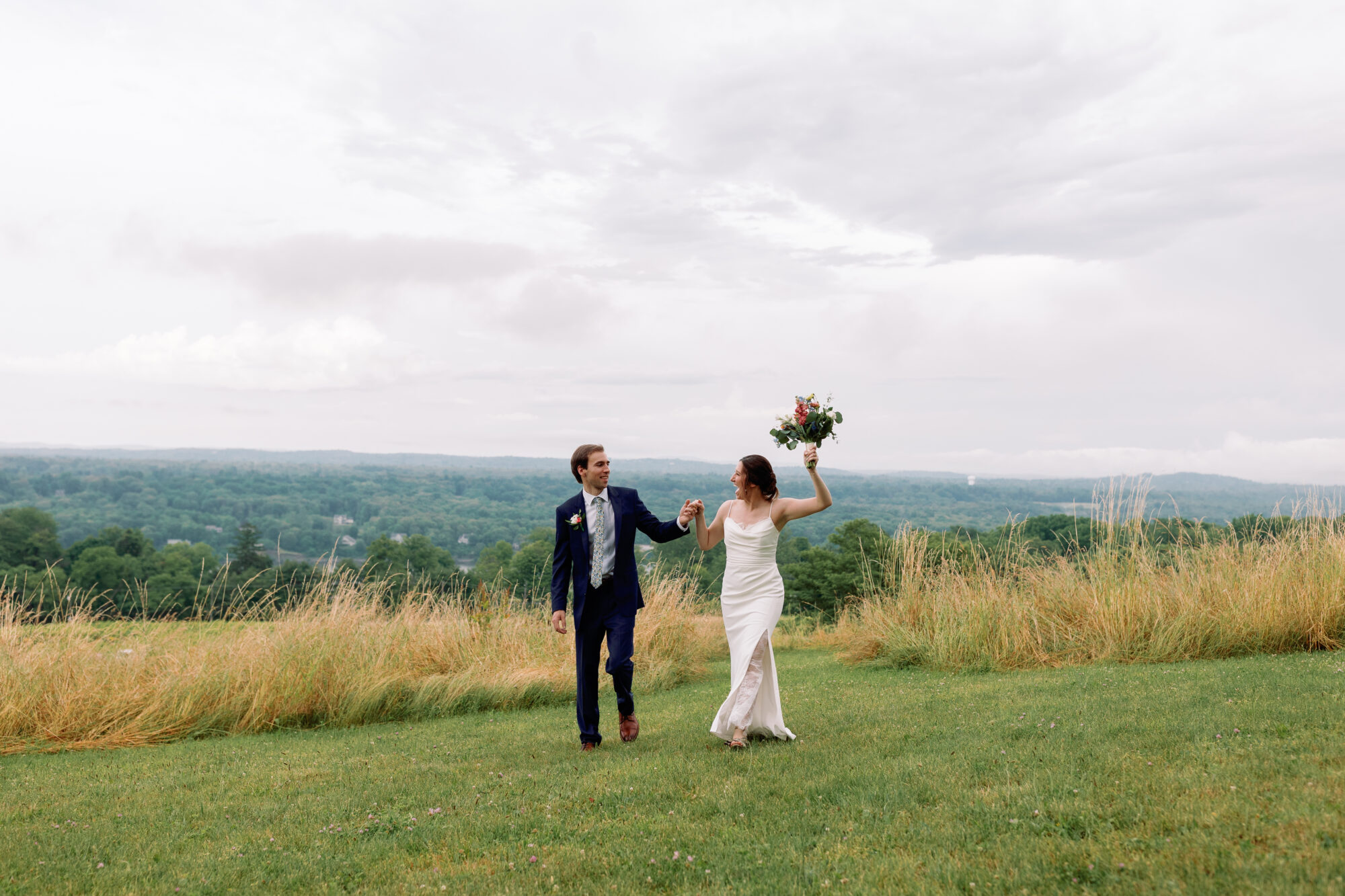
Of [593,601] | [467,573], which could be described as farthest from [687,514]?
[467,573]

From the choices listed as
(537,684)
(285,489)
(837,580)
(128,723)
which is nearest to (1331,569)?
(537,684)

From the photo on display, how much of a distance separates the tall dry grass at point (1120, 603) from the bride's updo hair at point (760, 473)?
557 centimetres

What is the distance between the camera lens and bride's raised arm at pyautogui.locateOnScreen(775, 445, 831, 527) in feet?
21.9

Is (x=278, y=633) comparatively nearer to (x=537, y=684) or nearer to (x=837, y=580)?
(x=537, y=684)

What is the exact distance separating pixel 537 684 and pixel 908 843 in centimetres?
811

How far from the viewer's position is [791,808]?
4.85m

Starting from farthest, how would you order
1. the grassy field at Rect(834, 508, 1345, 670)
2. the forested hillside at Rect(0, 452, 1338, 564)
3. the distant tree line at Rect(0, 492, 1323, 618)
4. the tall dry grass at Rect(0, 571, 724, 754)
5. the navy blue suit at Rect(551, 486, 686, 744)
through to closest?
the forested hillside at Rect(0, 452, 1338, 564)
the distant tree line at Rect(0, 492, 1323, 618)
the grassy field at Rect(834, 508, 1345, 670)
the tall dry grass at Rect(0, 571, 724, 754)
the navy blue suit at Rect(551, 486, 686, 744)

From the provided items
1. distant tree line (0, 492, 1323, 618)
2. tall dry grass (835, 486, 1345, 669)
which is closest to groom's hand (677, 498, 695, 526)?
tall dry grass (835, 486, 1345, 669)

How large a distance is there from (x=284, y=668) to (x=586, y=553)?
554cm

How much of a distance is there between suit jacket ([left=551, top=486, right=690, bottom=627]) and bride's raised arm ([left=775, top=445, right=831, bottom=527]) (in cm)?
82


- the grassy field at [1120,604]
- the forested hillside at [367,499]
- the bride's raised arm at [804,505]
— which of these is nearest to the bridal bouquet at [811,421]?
the bride's raised arm at [804,505]

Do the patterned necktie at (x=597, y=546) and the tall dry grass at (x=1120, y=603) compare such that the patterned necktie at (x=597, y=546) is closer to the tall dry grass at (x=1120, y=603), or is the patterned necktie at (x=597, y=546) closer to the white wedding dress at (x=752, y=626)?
the white wedding dress at (x=752, y=626)

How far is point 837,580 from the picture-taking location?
111ft

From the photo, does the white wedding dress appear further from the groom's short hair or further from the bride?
the groom's short hair
